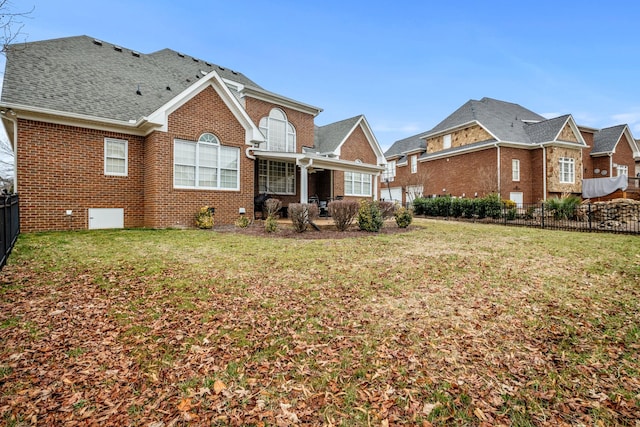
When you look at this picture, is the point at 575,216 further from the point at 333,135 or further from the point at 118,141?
the point at 118,141

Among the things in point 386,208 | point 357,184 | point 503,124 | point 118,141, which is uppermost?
point 503,124

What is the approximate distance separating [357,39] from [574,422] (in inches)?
876

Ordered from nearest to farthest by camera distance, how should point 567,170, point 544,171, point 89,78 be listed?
point 89,78 < point 544,171 < point 567,170

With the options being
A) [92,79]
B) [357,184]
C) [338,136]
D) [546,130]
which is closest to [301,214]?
[357,184]

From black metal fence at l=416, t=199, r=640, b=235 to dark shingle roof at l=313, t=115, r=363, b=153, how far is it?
9.11m

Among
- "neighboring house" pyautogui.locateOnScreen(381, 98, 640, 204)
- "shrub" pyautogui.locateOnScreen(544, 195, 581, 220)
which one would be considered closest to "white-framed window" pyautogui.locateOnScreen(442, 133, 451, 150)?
"neighboring house" pyautogui.locateOnScreen(381, 98, 640, 204)

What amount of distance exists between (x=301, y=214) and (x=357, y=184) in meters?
9.95

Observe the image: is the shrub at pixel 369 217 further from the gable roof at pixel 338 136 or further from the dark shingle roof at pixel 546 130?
the dark shingle roof at pixel 546 130

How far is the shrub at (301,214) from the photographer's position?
10.6 metres

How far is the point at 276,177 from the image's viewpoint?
16922 millimetres

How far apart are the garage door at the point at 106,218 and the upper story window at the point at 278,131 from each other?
8.44m

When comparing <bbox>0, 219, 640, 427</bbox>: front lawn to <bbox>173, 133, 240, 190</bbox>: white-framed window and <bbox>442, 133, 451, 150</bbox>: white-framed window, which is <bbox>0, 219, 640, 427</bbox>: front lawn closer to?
<bbox>173, 133, 240, 190</bbox>: white-framed window

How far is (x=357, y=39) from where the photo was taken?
20.1 meters

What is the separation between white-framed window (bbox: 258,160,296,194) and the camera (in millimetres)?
16438
